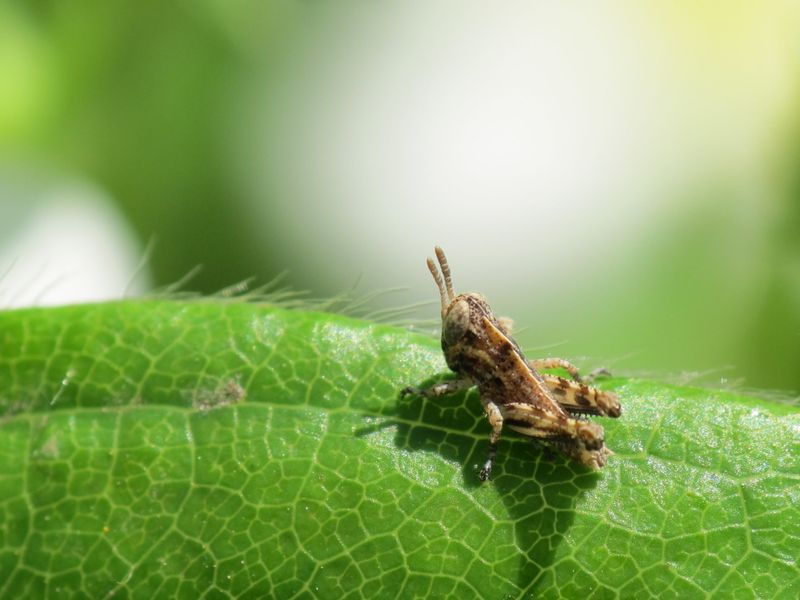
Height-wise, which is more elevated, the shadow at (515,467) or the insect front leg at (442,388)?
the insect front leg at (442,388)

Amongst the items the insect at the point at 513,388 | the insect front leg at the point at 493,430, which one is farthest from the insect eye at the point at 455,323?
the insect front leg at the point at 493,430

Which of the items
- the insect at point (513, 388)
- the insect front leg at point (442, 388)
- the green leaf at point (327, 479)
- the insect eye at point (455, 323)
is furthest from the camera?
the insect eye at point (455, 323)

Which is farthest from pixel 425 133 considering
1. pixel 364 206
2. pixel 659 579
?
pixel 659 579

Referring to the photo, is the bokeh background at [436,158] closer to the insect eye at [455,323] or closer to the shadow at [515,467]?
the insect eye at [455,323]

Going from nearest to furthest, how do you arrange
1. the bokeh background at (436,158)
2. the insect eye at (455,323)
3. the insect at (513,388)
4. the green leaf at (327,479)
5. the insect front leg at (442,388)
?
1. the green leaf at (327,479)
2. the insect at (513,388)
3. the insect front leg at (442,388)
4. the insect eye at (455,323)
5. the bokeh background at (436,158)

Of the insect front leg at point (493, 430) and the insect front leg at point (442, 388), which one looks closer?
the insect front leg at point (493, 430)

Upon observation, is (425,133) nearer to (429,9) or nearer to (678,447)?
(429,9)

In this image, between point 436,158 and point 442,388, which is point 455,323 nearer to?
point 442,388

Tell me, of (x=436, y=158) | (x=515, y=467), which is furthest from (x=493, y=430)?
(x=436, y=158)
